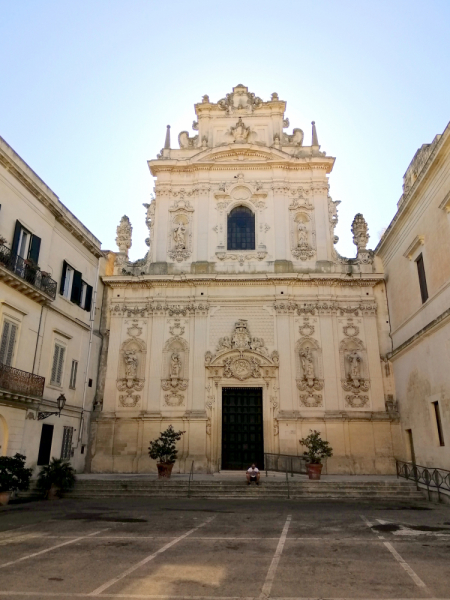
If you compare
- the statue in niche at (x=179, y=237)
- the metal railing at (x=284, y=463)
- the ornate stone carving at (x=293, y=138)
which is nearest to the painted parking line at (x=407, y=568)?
the metal railing at (x=284, y=463)

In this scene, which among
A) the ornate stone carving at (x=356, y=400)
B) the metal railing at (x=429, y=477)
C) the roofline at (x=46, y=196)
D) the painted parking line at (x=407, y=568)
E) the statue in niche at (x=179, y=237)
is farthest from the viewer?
the statue in niche at (x=179, y=237)

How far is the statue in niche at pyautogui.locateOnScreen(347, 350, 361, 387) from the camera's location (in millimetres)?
20766

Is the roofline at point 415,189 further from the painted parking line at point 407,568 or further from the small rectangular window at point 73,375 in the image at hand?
the small rectangular window at point 73,375

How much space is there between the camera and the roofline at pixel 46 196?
15.9 metres

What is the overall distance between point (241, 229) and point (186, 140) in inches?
246

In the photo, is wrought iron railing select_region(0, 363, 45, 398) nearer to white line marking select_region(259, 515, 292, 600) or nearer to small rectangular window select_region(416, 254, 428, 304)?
white line marking select_region(259, 515, 292, 600)

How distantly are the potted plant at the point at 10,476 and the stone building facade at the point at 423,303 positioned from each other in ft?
44.0

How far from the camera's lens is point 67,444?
755 inches

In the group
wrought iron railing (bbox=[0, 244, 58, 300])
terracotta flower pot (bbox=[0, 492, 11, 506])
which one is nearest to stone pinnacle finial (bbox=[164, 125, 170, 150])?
wrought iron railing (bbox=[0, 244, 58, 300])

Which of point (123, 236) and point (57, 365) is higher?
point (123, 236)

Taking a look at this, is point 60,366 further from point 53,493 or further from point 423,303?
point 423,303

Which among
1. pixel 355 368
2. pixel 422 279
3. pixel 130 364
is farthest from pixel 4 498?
pixel 422 279

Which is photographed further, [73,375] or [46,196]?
[73,375]

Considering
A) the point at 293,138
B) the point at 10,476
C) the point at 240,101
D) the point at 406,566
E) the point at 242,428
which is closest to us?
the point at 406,566
